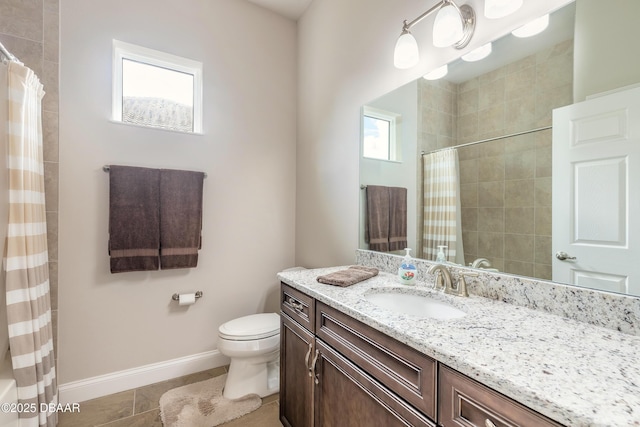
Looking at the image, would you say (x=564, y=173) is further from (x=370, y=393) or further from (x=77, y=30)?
(x=77, y=30)

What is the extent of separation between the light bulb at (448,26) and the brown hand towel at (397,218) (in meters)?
0.73

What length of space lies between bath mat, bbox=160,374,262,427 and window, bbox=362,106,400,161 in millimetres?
1772

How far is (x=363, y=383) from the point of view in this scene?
0.96 meters

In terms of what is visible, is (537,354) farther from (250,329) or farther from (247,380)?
(247,380)

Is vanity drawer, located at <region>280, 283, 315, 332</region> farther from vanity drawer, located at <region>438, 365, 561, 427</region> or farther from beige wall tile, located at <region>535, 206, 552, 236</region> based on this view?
beige wall tile, located at <region>535, 206, 552, 236</region>

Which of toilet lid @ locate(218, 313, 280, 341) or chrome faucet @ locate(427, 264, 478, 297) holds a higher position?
chrome faucet @ locate(427, 264, 478, 297)

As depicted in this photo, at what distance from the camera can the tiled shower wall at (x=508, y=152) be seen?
1.02 m

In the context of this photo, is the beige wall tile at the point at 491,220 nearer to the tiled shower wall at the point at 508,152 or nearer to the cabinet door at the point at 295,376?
the tiled shower wall at the point at 508,152

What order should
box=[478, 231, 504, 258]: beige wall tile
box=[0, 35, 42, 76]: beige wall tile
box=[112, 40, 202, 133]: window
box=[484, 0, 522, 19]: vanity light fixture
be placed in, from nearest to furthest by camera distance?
box=[484, 0, 522, 19]: vanity light fixture
box=[478, 231, 504, 258]: beige wall tile
box=[0, 35, 42, 76]: beige wall tile
box=[112, 40, 202, 133]: window

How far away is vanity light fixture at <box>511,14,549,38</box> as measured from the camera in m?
1.01

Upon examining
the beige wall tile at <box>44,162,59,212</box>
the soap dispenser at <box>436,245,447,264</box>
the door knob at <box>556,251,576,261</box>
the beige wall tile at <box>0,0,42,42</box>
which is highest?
the beige wall tile at <box>0,0,42,42</box>

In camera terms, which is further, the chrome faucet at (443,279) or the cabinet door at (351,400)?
the chrome faucet at (443,279)

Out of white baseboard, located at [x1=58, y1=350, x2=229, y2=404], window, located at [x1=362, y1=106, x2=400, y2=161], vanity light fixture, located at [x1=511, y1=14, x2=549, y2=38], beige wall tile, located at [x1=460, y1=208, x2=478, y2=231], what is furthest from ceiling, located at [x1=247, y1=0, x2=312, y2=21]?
white baseboard, located at [x1=58, y1=350, x2=229, y2=404]

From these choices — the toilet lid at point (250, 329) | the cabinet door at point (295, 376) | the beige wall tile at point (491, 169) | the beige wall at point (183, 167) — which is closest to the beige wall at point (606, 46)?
the beige wall tile at point (491, 169)
